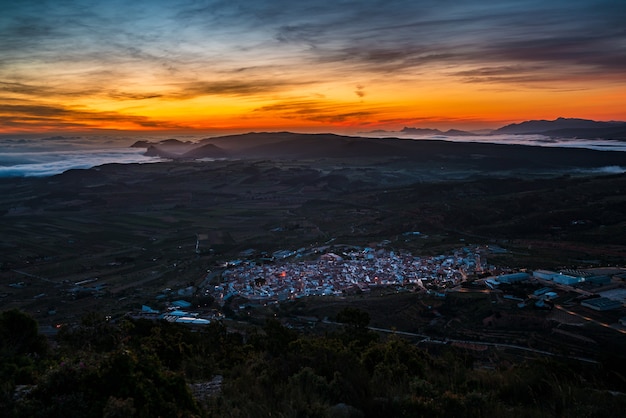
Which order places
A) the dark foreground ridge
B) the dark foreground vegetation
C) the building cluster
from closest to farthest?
the dark foreground vegetation
the dark foreground ridge
the building cluster

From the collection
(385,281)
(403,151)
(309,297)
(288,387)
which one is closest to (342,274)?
(385,281)

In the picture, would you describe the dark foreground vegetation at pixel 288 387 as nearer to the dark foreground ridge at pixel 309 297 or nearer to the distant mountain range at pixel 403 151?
the dark foreground ridge at pixel 309 297

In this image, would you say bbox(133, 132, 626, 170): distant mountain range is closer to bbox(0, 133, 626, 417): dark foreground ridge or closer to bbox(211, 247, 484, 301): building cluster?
bbox(0, 133, 626, 417): dark foreground ridge

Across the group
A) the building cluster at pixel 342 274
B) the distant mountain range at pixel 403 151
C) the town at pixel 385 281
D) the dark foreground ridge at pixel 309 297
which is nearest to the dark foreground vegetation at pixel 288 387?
the dark foreground ridge at pixel 309 297

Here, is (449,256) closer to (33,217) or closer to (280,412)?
(280,412)

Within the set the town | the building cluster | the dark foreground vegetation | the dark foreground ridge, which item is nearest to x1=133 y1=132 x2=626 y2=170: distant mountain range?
the dark foreground ridge

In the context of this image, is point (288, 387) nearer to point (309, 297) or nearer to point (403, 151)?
point (309, 297)

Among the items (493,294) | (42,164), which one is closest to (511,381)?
(493,294)
